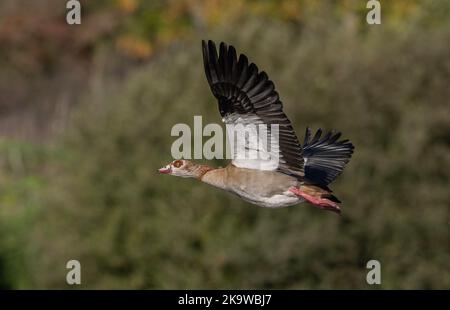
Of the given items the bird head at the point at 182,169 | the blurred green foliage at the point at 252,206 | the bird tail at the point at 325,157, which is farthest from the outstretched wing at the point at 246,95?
the blurred green foliage at the point at 252,206

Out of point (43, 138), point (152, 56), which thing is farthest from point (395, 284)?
point (152, 56)

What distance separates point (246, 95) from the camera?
10492 millimetres

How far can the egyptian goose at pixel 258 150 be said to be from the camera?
10438 millimetres

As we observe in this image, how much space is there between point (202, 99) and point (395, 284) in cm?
601

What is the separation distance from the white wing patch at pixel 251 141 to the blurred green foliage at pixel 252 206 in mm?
16757

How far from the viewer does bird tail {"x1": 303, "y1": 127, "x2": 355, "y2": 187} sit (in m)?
11.9

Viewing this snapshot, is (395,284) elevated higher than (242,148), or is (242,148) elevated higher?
(242,148)

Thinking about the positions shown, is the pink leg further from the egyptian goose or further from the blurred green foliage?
the blurred green foliage

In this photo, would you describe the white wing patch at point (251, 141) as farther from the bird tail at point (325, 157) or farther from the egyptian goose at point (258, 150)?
the bird tail at point (325, 157)

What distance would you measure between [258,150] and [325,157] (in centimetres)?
170

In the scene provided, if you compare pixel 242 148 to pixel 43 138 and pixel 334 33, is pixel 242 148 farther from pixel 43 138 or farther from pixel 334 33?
pixel 43 138

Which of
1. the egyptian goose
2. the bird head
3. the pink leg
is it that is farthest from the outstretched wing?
the bird head

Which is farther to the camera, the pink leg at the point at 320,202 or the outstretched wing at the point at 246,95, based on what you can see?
the pink leg at the point at 320,202

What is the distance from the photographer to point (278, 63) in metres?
30.1
